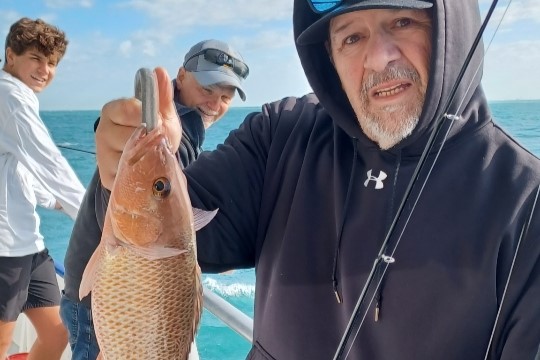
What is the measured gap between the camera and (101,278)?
1340 millimetres

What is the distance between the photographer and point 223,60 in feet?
11.4

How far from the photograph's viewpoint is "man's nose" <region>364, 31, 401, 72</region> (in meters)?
1.58

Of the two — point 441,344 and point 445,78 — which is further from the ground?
point 445,78

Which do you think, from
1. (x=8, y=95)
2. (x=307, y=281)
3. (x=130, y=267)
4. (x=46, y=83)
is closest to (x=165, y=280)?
(x=130, y=267)

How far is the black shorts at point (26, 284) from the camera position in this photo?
3324 millimetres

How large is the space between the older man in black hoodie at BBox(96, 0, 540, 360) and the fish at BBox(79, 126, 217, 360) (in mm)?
155

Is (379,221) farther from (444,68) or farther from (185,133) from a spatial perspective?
(185,133)

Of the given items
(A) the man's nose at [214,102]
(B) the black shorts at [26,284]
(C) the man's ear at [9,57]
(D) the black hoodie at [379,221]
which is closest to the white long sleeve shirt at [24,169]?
(B) the black shorts at [26,284]

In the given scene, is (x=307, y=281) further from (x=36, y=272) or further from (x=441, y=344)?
(x=36, y=272)

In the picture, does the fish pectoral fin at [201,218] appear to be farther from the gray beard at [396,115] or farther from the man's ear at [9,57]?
the man's ear at [9,57]

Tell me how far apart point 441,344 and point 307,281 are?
1.41 ft

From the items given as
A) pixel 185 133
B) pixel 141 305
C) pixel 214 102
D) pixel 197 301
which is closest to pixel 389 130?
pixel 197 301

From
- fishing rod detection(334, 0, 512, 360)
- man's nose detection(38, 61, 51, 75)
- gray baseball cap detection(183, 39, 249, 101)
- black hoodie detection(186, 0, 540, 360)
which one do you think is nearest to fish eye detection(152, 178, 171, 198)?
black hoodie detection(186, 0, 540, 360)

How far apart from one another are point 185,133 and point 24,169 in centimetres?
127
